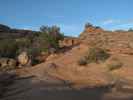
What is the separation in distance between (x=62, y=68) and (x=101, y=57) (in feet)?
11.6

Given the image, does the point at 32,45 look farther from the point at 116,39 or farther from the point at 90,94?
the point at 90,94

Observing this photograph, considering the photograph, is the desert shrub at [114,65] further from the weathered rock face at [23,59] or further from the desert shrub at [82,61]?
the weathered rock face at [23,59]

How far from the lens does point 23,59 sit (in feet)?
87.9

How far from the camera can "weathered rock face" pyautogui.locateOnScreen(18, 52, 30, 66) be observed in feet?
87.3

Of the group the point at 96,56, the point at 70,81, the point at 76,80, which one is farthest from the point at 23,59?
the point at 70,81

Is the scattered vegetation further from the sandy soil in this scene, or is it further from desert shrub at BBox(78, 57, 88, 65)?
desert shrub at BBox(78, 57, 88, 65)

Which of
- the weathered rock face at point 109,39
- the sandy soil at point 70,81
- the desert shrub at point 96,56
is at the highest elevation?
the weathered rock face at point 109,39

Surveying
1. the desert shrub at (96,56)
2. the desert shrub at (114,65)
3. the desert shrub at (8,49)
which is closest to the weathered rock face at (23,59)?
the desert shrub at (8,49)

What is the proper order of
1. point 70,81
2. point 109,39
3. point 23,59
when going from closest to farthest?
point 70,81
point 23,59
point 109,39

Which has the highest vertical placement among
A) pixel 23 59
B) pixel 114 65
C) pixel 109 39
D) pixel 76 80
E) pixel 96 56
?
pixel 109 39

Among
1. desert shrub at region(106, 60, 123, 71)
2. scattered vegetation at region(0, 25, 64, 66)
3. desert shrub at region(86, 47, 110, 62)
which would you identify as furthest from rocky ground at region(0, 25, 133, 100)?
scattered vegetation at region(0, 25, 64, 66)

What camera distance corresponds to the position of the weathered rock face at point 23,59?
1048 inches

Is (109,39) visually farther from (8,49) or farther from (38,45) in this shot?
(8,49)

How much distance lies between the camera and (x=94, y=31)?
114ft
